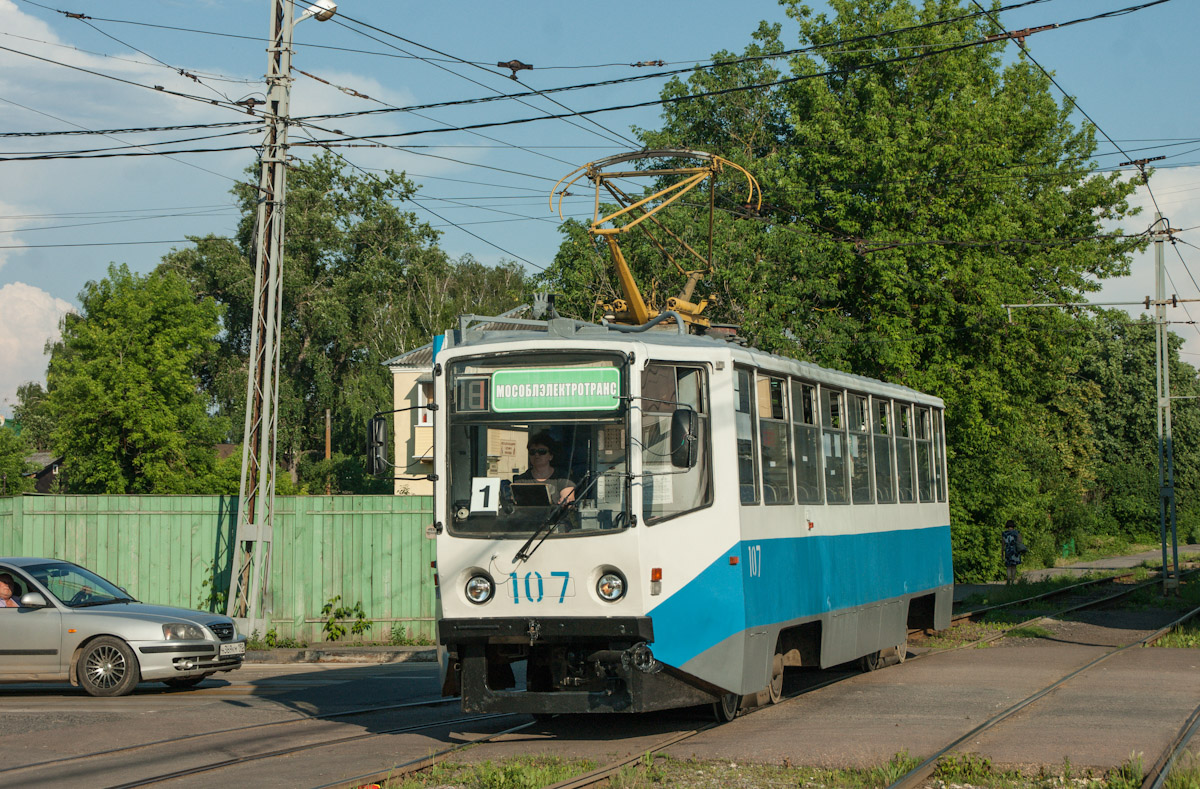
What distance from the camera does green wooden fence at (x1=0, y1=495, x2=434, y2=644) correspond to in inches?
772

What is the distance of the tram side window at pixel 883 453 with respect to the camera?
14000mm

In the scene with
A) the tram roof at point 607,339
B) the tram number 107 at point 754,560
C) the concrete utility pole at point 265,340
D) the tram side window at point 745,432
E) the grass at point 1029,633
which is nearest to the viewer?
the tram roof at point 607,339

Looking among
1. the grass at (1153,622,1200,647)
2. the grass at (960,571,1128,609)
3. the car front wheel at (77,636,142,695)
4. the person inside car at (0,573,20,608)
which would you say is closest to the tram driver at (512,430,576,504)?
the car front wheel at (77,636,142,695)

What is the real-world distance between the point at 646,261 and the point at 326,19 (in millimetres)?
14881

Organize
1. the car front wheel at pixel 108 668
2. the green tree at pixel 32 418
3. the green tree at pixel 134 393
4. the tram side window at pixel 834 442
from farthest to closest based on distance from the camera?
the green tree at pixel 32 418, the green tree at pixel 134 393, the car front wheel at pixel 108 668, the tram side window at pixel 834 442

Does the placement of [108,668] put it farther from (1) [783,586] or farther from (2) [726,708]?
(1) [783,586]

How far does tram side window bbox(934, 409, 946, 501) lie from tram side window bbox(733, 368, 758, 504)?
7.27 metres

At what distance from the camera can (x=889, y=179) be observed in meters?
32.0

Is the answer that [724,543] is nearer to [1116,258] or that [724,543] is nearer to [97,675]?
[97,675]

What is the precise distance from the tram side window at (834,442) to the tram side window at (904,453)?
231 cm

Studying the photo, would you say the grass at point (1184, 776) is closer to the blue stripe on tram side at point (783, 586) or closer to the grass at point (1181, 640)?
the blue stripe on tram side at point (783, 586)

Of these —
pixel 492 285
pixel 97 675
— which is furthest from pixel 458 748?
pixel 492 285

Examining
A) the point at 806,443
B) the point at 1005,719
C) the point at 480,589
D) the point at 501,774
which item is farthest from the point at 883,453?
the point at 501,774

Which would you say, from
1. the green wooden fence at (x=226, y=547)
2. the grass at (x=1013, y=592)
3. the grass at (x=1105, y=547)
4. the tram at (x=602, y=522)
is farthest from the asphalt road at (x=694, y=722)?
the grass at (x=1105, y=547)
